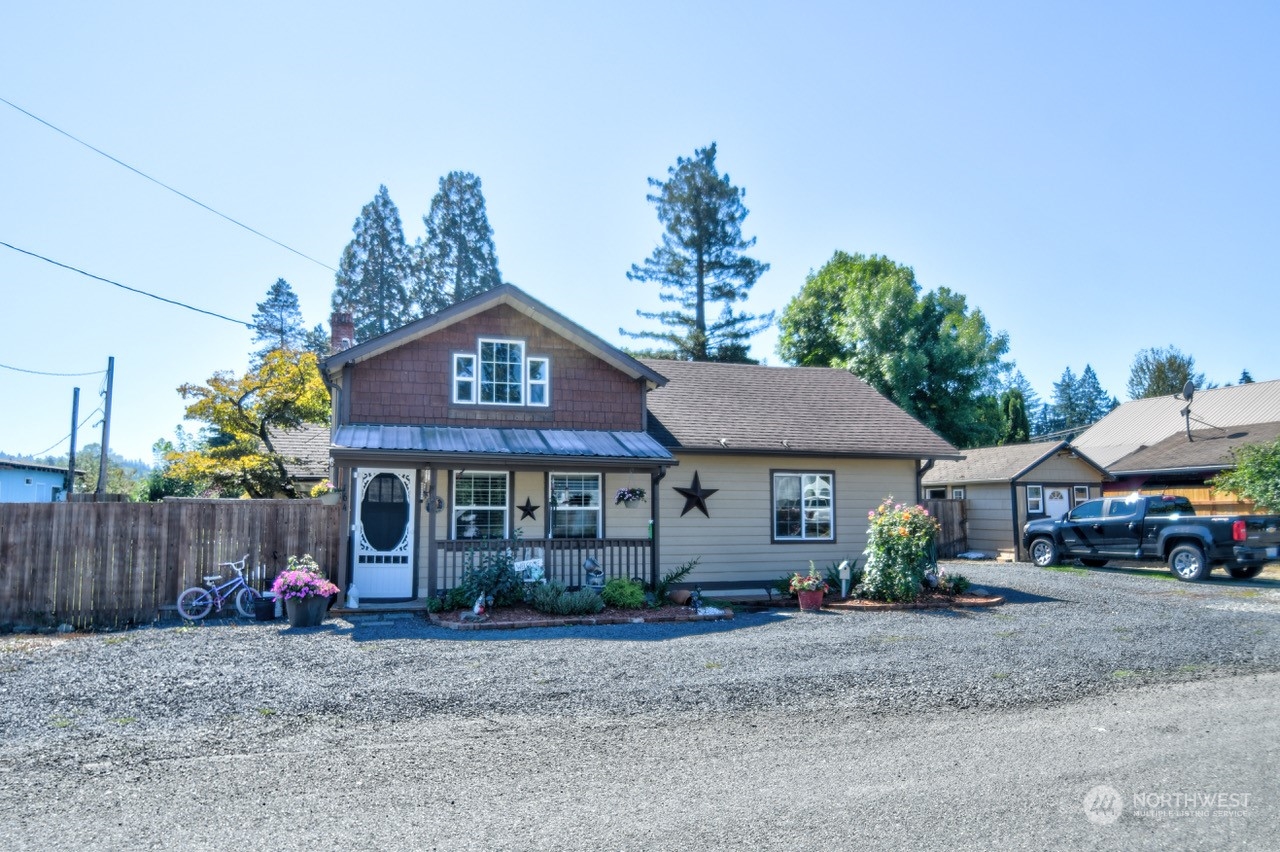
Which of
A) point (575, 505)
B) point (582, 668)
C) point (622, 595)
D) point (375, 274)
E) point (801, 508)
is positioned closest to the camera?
point (582, 668)

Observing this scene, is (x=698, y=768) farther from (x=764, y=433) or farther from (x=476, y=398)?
(x=764, y=433)

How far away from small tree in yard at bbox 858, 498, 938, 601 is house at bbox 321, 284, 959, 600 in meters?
2.25

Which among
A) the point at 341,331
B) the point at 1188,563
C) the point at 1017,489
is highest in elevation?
the point at 341,331

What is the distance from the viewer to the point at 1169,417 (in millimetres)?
35344

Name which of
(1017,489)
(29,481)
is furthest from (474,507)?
(29,481)

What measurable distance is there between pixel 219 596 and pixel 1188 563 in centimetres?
1822

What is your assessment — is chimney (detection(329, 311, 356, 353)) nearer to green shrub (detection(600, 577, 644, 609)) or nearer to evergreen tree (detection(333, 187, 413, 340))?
green shrub (detection(600, 577, 644, 609))

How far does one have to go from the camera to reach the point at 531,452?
1389 cm

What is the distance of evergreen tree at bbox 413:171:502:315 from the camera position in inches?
1801

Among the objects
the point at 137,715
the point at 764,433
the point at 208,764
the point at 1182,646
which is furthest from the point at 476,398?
the point at 1182,646

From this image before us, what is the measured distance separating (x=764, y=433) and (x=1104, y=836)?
12573 mm

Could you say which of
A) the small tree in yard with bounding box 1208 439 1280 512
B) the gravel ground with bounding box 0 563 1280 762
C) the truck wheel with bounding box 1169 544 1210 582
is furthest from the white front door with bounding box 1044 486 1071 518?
the gravel ground with bounding box 0 563 1280 762

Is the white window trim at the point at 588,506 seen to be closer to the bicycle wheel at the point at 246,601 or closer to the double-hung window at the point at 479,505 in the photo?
the double-hung window at the point at 479,505

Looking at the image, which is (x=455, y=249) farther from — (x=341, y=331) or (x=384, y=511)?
(x=384, y=511)
